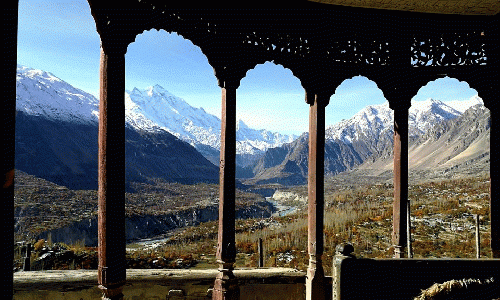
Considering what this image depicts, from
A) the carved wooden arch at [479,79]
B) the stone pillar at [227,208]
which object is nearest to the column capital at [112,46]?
the stone pillar at [227,208]

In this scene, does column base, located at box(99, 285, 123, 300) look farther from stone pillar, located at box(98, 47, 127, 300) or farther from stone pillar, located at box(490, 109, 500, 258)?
stone pillar, located at box(490, 109, 500, 258)

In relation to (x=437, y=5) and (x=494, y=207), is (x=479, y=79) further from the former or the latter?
(x=494, y=207)

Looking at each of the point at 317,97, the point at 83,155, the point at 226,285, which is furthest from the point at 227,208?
the point at 83,155

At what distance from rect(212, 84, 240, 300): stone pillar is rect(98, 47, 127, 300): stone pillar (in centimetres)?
149

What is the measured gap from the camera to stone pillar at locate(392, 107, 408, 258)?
22.5 feet

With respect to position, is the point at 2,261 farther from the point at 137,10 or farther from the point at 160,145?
the point at 160,145

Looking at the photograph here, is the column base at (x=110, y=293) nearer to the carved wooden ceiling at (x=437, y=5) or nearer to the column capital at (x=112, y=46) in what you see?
the column capital at (x=112, y=46)

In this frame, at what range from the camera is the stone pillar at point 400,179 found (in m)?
6.84

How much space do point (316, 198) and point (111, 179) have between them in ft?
10.5

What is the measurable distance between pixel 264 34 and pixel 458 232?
12.8 meters

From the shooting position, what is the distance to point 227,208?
5.74 m

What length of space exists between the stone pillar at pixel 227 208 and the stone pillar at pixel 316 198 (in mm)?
1268

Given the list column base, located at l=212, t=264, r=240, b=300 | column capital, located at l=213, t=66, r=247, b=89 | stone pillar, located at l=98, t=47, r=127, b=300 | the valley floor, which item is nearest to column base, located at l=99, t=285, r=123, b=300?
stone pillar, located at l=98, t=47, r=127, b=300

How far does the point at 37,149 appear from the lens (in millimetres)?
105188
